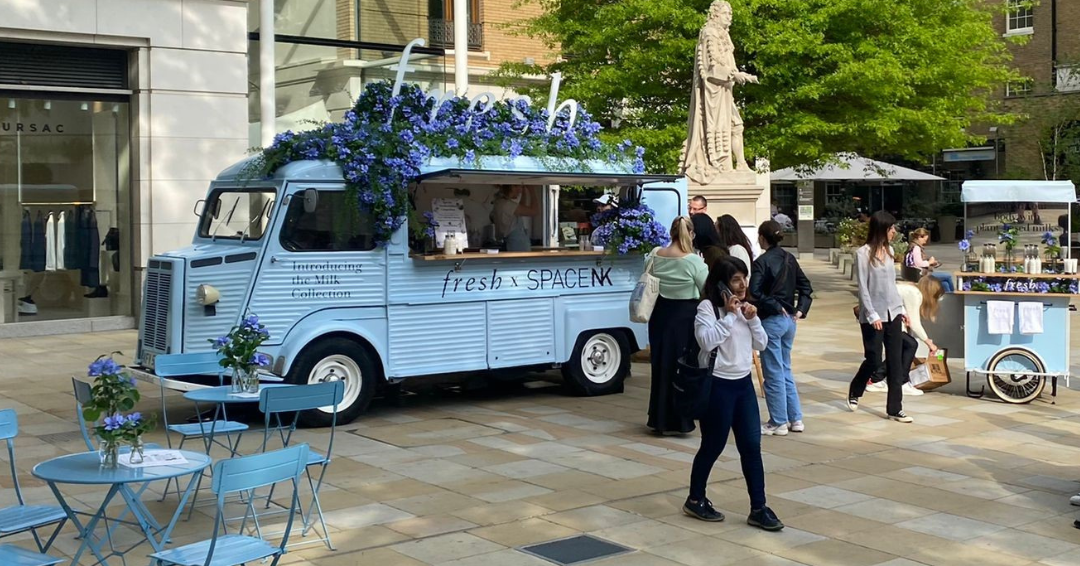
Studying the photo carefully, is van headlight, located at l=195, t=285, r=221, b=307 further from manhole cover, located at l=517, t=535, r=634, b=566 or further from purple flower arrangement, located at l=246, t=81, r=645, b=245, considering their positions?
manhole cover, located at l=517, t=535, r=634, b=566

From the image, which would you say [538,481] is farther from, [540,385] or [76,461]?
[540,385]

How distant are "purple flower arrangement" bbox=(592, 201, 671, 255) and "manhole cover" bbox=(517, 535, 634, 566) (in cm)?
548

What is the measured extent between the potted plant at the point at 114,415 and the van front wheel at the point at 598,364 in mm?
6373

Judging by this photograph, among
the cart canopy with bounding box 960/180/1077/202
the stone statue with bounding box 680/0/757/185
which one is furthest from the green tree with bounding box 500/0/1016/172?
the cart canopy with bounding box 960/180/1077/202

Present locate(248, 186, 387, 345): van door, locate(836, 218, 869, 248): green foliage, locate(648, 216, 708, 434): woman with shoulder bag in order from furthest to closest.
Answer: locate(836, 218, 869, 248): green foliage < locate(248, 186, 387, 345): van door < locate(648, 216, 708, 434): woman with shoulder bag

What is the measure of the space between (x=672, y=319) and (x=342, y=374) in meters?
2.92

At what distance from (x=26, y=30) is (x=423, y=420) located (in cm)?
971

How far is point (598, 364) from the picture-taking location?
12.4 metres

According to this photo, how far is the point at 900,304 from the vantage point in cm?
1083

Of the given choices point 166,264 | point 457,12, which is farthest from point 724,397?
point 457,12

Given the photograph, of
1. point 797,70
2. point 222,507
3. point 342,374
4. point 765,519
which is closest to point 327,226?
point 342,374

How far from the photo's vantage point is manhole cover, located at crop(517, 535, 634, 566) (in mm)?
6836

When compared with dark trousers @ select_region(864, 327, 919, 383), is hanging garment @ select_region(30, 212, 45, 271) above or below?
above

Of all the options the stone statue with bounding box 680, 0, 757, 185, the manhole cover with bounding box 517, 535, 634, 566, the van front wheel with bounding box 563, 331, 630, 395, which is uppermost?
the stone statue with bounding box 680, 0, 757, 185
